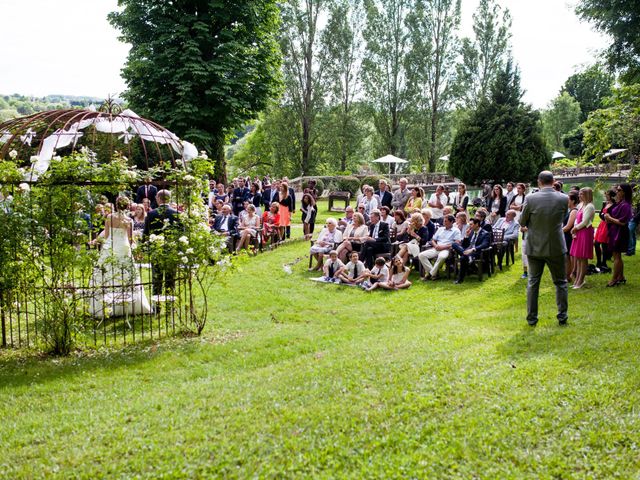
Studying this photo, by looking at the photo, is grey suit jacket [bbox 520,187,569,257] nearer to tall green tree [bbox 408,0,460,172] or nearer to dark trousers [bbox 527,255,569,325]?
dark trousers [bbox 527,255,569,325]

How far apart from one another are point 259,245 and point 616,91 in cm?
1014

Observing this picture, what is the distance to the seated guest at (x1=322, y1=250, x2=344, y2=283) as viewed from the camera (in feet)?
44.6

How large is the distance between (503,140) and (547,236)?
17253 millimetres

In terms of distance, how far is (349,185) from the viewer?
99.3ft

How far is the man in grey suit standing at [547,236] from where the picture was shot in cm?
796

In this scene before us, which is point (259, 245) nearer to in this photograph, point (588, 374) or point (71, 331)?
point (71, 331)

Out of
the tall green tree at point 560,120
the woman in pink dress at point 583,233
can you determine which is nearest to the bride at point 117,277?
the woman in pink dress at point 583,233

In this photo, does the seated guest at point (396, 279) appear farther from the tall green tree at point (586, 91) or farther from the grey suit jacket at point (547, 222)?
the tall green tree at point (586, 91)

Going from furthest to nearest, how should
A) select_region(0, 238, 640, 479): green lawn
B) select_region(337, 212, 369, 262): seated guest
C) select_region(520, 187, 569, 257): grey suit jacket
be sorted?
select_region(337, 212, 369, 262): seated guest
select_region(520, 187, 569, 257): grey suit jacket
select_region(0, 238, 640, 479): green lawn

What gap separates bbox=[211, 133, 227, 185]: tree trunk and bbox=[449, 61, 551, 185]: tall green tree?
426 inches

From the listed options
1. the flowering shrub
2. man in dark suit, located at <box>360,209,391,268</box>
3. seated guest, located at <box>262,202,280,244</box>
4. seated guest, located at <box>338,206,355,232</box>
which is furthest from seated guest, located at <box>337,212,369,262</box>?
the flowering shrub

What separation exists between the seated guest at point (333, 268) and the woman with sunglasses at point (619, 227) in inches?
228

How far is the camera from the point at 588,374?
237 inches

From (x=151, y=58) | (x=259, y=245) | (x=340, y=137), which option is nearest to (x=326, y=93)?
(x=340, y=137)
